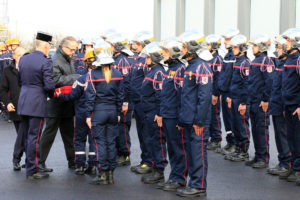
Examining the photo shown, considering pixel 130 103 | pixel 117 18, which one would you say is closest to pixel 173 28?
pixel 117 18

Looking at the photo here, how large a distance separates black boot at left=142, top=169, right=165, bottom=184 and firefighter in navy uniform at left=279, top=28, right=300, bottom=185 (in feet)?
6.61

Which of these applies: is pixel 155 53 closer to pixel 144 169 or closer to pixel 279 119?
pixel 144 169

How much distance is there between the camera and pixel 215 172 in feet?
28.9

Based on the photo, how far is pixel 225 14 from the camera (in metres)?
23.0

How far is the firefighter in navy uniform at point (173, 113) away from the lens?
24.4 feet

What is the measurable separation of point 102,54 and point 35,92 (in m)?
1.30

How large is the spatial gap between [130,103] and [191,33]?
2.64 meters

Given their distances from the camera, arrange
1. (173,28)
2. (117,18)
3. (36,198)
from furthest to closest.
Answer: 1. (117,18)
2. (173,28)
3. (36,198)

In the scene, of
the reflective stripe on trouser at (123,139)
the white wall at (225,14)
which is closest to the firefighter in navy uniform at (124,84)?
the reflective stripe on trouser at (123,139)

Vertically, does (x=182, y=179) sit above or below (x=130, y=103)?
below

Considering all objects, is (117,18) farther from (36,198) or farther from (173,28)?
(36,198)

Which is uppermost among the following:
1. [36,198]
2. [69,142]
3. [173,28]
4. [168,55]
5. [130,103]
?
[173,28]

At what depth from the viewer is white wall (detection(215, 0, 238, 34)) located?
22.5 metres

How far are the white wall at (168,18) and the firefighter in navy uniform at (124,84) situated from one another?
19335mm
